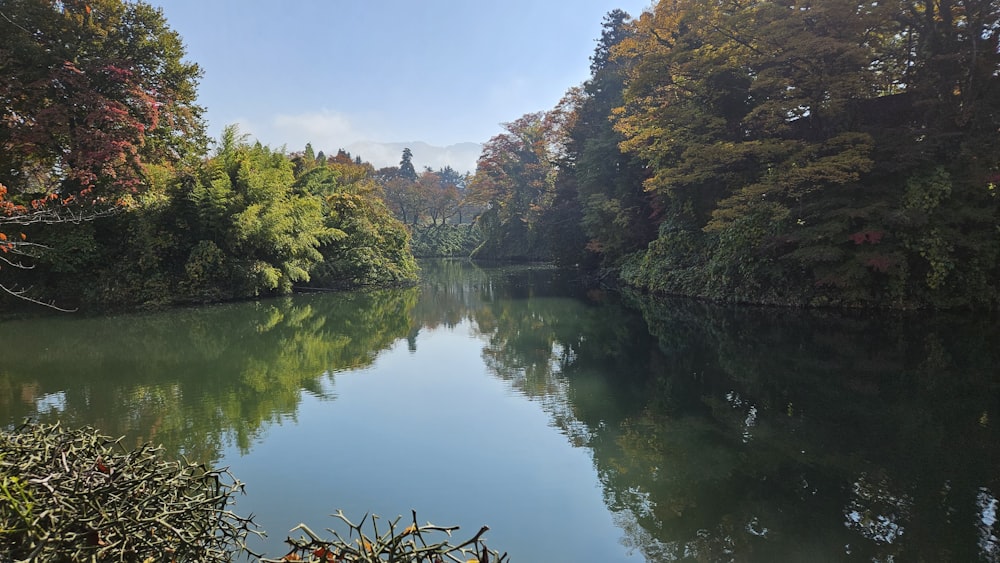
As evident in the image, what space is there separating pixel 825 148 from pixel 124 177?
50.6ft

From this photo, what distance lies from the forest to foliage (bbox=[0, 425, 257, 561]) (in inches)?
335

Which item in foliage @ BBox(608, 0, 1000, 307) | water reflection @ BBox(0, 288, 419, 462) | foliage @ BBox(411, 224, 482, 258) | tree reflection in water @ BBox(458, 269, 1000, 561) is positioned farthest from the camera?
foliage @ BBox(411, 224, 482, 258)

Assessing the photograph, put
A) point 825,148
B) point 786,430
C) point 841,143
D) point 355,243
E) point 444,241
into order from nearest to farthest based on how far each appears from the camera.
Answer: point 786,430 → point 841,143 → point 825,148 → point 355,243 → point 444,241

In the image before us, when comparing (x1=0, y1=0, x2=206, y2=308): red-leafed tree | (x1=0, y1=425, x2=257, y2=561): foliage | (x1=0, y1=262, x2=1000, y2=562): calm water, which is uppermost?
(x1=0, y1=0, x2=206, y2=308): red-leafed tree

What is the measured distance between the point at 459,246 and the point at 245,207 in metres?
29.4

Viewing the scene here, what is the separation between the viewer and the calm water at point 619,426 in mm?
3416

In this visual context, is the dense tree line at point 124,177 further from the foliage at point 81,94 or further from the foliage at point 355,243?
the foliage at point 355,243

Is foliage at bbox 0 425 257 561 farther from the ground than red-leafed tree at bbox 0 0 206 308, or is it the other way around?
red-leafed tree at bbox 0 0 206 308

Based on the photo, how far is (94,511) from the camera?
1583mm

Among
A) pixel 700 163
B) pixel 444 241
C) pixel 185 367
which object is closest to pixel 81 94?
pixel 185 367

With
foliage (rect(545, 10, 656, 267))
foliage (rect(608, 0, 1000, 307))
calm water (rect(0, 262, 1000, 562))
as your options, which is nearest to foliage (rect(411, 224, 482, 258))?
foliage (rect(545, 10, 656, 267))

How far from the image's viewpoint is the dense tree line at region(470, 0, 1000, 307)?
409 inches

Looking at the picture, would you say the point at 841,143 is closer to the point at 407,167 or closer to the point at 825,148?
the point at 825,148

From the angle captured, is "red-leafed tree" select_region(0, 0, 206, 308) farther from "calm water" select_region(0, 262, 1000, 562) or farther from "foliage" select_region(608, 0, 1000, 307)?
"foliage" select_region(608, 0, 1000, 307)
